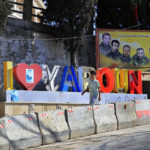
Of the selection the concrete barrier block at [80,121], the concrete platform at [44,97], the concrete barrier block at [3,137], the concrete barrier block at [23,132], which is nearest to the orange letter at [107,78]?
the concrete platform at [44,97]

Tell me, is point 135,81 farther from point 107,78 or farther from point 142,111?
point 142,111

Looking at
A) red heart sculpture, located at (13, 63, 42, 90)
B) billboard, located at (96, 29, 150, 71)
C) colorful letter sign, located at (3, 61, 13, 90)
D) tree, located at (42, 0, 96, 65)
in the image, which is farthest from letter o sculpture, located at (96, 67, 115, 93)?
colorful letter sign, located at (3, 61, 13, 90)

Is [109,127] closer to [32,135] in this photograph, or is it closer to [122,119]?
[122,119]

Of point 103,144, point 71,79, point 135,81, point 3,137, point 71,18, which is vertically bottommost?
point 103,144

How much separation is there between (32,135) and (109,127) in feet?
9.52

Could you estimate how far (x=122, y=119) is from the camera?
429 inches

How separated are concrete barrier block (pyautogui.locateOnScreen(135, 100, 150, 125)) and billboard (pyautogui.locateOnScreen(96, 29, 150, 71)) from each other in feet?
36.6

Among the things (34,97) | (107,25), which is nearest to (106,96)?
(34,97)

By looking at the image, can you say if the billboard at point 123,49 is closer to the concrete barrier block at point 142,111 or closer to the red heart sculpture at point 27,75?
the red heart sculpture at point 27,75

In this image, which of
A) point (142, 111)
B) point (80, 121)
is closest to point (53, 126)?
point (80, 121)

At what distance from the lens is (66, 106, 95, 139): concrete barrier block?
938cm

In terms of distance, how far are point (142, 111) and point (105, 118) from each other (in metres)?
2.02

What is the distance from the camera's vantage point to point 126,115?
36.6 ft

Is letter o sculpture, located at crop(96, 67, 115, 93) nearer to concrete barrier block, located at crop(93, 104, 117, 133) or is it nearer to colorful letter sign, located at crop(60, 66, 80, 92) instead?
colorful letter sign, located at crop(60, 66, 80, 92)
